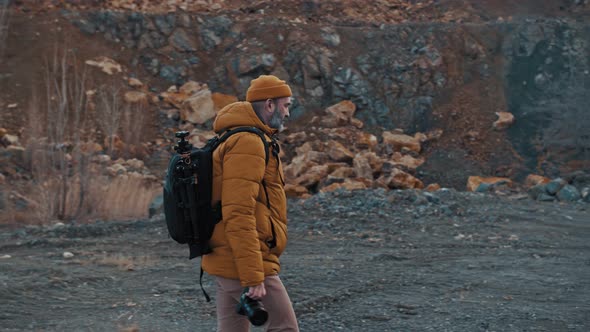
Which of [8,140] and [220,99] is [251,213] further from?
[220,99]

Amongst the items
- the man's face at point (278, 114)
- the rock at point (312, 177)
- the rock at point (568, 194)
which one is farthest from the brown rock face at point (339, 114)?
the man's face at point (278, 114)

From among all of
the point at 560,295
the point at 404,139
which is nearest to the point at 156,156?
the point at 404,139

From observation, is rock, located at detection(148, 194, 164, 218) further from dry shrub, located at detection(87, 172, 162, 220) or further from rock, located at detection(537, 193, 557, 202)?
rock, located at detection(537, 193, 557, 202)

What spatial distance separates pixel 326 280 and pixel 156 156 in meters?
12.2

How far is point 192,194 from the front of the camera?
126 inches

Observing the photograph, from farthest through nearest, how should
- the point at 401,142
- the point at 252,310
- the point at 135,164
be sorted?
the point at 401,142 → the point at 135,164 → the point at 252,310

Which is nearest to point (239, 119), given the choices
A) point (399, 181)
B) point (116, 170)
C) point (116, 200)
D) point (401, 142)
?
point (116, 200)

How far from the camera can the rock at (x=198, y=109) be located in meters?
20.0

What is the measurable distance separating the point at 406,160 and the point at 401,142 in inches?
45.7

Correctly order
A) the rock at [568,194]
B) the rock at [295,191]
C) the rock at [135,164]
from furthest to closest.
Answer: the rock at [135,164], the rock at [295,191], the rock at [568,194]

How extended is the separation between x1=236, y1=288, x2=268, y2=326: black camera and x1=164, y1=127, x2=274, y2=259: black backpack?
1.00 ft

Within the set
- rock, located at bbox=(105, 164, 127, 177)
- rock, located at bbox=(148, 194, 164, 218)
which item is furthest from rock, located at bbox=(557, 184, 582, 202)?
rock, located at bbox=(105, 164, 127, 177)

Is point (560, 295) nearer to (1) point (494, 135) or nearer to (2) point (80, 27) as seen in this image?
(1) point (494, 135)

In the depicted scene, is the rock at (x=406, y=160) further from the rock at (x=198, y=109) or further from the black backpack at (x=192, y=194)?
the black backpack at (x=192, y=194)
